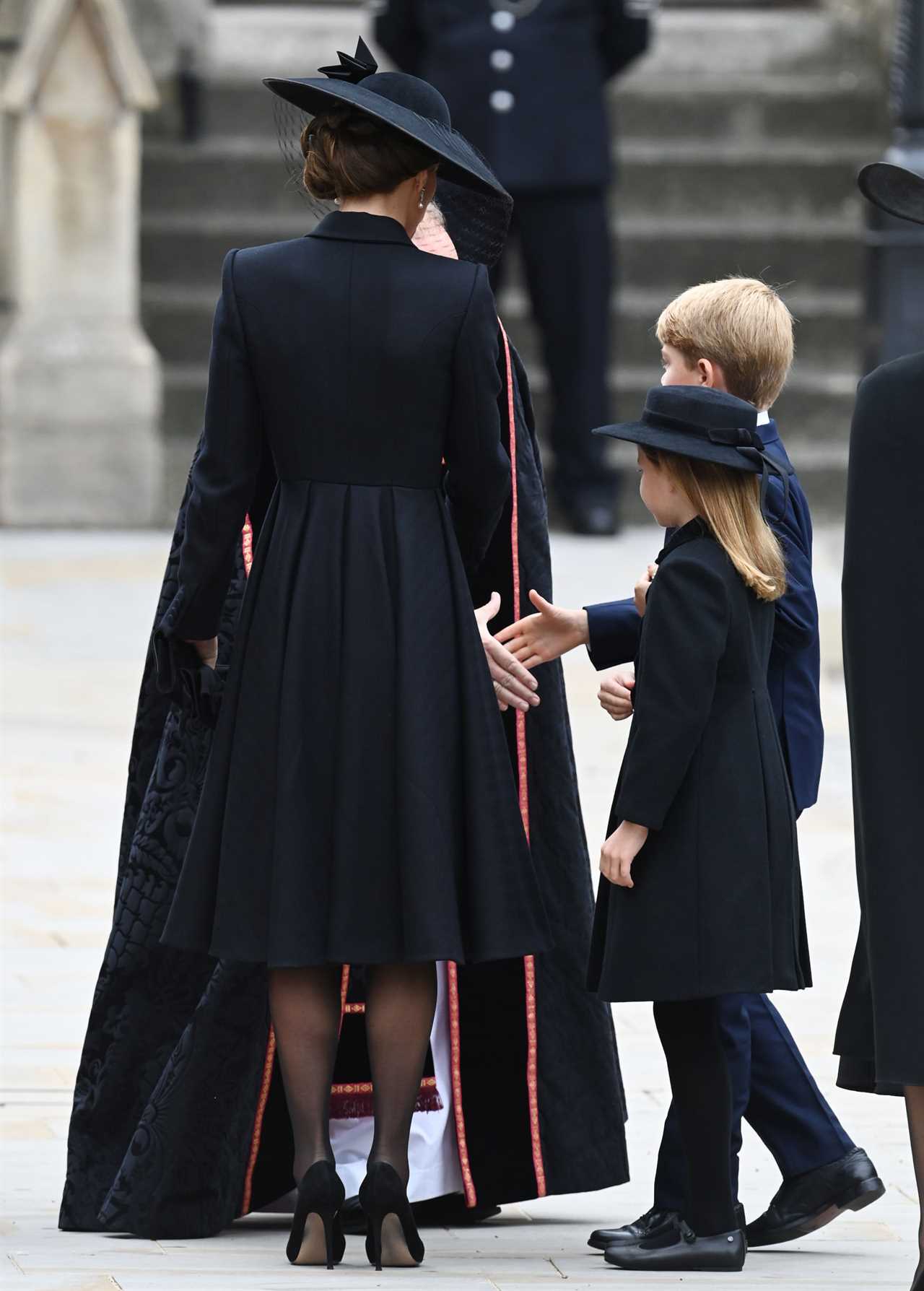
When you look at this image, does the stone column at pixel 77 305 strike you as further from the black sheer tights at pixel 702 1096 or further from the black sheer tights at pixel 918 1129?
the black sheer tights at pixel 918 1129

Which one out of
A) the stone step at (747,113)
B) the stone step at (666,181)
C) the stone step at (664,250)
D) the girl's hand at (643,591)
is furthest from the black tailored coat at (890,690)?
the stone step at (747,113)

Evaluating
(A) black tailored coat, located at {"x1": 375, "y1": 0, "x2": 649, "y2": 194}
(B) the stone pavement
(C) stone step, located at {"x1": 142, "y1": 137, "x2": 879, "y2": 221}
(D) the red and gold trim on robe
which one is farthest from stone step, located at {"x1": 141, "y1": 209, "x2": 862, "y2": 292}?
(D) the red and gold trim on robe

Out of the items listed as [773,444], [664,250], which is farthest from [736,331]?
[664,250]

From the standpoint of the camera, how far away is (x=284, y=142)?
162 inches

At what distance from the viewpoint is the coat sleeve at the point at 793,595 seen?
3.83 metres

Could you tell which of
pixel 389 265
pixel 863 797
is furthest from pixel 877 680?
pixel 389 265

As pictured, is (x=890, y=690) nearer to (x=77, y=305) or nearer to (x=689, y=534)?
(x=689, y=534)

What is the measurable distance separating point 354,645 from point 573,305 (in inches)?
289

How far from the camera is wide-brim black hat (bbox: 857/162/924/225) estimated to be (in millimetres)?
3322

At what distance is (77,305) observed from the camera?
1144cm

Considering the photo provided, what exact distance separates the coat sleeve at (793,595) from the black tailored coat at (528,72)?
6912 millimetres

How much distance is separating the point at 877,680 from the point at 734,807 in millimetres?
420

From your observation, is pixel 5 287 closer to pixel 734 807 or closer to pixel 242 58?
pixel 242 58

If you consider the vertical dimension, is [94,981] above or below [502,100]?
below
